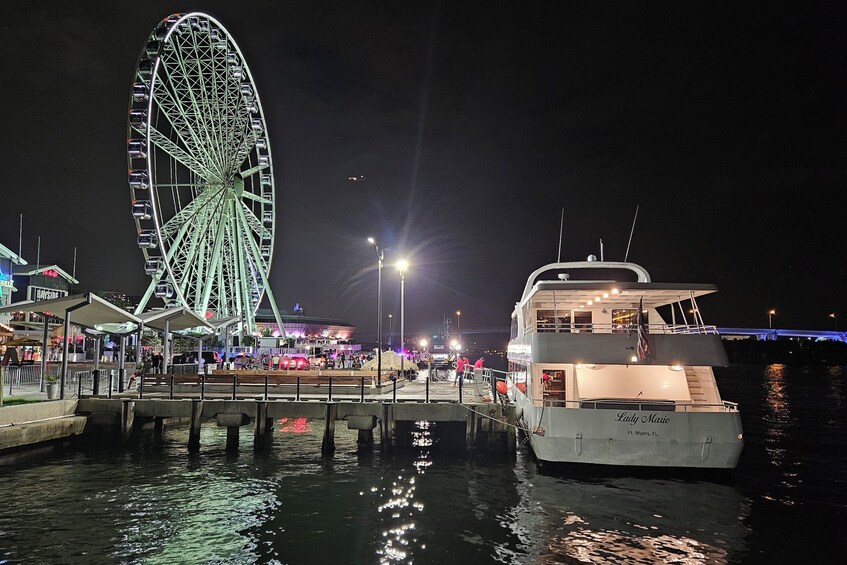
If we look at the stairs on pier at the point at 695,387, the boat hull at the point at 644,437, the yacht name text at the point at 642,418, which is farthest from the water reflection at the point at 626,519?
the stairs on pier at the point at 695,387

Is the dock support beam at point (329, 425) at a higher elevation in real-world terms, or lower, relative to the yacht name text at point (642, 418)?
lower

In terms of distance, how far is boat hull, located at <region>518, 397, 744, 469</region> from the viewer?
63.0ft

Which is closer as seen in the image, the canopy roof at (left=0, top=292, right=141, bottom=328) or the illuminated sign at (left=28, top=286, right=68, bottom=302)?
the canopy roof at (left=0, top=292, right=141, bottom=328)

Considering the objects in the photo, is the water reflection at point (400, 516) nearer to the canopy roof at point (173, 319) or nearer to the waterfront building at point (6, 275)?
the canopy roof at point (173, 319)

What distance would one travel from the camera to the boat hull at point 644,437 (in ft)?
63.0

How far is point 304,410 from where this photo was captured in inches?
998

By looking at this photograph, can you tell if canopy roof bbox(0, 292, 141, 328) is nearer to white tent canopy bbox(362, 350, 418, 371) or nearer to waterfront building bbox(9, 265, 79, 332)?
white tent canopy bbox(362, 350, 418, 371)

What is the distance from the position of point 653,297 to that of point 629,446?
6.26 meters

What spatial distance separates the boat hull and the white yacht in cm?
3

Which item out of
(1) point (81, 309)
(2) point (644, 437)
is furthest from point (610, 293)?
(1) point (81, 309)

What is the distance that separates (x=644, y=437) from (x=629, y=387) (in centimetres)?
335

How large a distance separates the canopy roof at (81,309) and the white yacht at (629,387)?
65.1ft

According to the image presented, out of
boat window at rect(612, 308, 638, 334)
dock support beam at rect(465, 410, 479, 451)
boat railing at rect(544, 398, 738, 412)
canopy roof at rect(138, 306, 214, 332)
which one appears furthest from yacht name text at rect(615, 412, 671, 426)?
canopy roof at rect(138, 306, 214, 332)

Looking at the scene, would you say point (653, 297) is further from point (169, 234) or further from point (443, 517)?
point (169, 234)
